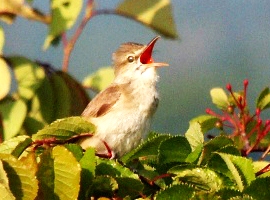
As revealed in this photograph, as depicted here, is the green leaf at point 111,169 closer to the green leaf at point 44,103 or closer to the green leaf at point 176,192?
the green leaf at point 176,192

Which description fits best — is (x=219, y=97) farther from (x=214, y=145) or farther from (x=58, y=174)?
(x=58, y=174)

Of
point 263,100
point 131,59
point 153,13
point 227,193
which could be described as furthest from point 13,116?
point 227,193

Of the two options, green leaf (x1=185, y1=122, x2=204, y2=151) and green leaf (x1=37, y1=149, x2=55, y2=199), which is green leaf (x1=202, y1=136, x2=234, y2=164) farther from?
green leaf (x1=37, y1=149, x2=55, y2=199)

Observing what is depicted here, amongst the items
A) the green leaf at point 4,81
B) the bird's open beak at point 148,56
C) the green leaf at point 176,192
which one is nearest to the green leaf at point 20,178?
the green leaf at point 176,192

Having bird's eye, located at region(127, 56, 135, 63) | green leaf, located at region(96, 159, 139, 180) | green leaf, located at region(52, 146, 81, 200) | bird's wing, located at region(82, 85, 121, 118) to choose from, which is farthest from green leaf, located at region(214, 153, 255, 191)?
bird's eye, located at region(127, 56, 135, 63)

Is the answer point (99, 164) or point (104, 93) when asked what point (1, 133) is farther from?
point (99, 164)

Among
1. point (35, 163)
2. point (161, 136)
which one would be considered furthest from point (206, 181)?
point (35, 163)

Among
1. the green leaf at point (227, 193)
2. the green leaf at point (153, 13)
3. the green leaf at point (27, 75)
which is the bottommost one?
the green leaf at point (27, 75)
